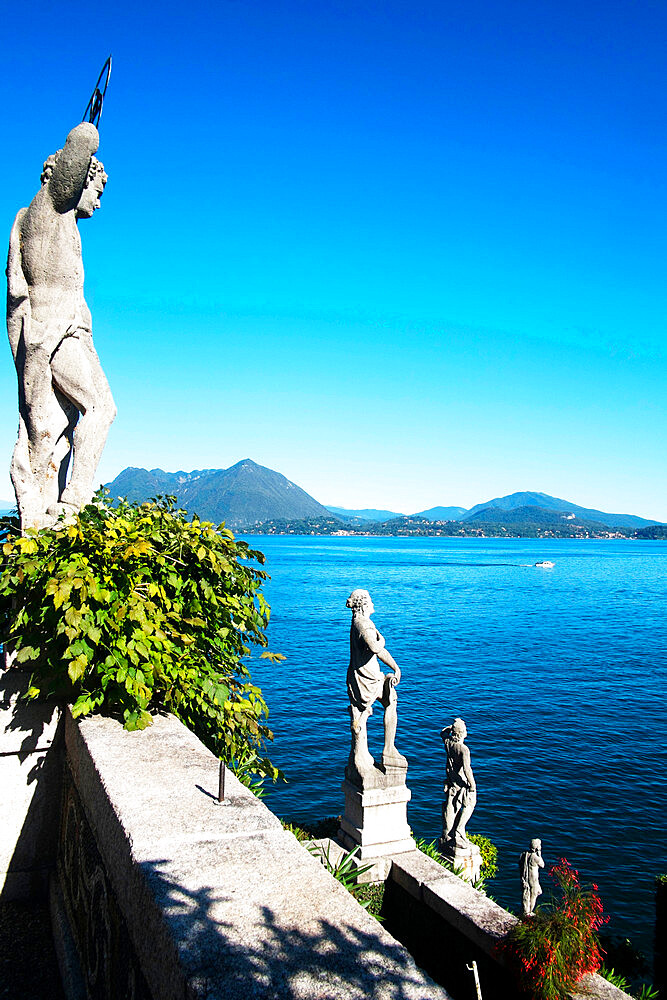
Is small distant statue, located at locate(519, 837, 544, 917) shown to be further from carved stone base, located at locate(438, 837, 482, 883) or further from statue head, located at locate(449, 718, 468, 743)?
statue head, located at locate(449, 718, 468, 743)

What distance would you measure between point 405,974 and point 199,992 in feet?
2.04

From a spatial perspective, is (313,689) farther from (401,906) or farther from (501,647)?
(401,906)

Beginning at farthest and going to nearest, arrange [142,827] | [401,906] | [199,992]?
[401,906] < [142,827] < [199,992]

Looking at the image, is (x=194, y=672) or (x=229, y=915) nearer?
(x=229, y=915)

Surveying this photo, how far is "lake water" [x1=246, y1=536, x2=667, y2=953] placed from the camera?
1794 centimetres

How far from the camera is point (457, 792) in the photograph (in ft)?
37.1

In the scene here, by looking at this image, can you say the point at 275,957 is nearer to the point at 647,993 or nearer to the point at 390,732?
the point at 390,732

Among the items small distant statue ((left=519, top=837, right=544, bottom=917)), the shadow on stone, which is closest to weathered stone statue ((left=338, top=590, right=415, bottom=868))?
small distant statue ((left=519, top=837, right=544, bottom=917))

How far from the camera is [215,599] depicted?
512 centimetres

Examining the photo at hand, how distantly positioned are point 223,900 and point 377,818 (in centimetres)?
694

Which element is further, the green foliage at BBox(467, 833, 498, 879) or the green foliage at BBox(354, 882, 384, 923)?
the green foliage at BBox(467, 833, 498, 879)

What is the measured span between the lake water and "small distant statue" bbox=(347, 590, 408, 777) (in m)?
7.77

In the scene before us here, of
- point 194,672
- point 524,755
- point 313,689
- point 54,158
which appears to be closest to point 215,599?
point 194,672

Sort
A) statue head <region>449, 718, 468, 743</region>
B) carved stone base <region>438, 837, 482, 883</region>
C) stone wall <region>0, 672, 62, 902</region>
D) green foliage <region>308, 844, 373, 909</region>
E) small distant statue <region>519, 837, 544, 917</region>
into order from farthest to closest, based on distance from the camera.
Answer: statue head <region>449, 718, 468, 743</region>, carved stone base <region>438, 837, 482, 883</region>, small distant statue <region>519, 837, 544, 917</region>, green foliage <region>308, 844, 373, 909</region>, stone wall <region>0, 672, 62, 902</region>
